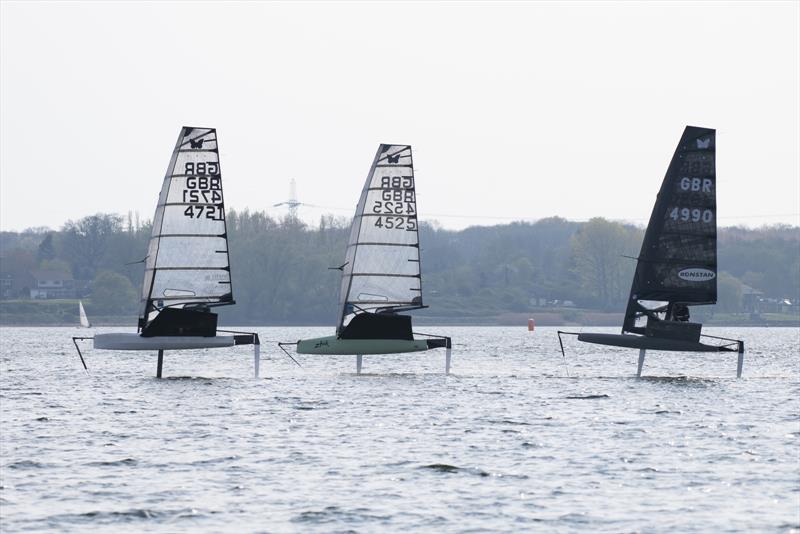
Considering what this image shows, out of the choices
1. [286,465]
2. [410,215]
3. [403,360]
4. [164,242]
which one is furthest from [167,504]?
[403,360]

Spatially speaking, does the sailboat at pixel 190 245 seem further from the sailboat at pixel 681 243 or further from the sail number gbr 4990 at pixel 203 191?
the sailboat at pixel 681 243

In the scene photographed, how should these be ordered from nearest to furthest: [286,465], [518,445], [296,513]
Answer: [296,513]
[286,465]
[518,445]

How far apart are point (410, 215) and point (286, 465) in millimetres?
24500

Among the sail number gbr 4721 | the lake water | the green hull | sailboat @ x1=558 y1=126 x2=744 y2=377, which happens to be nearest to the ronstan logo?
sailboat @ x1=558 y1=126 x2=744 y2=377

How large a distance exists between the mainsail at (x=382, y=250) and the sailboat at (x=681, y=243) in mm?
8279

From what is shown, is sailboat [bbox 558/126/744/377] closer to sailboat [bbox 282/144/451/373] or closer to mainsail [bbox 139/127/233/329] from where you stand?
sailboat [bbox 282/144/451/373]

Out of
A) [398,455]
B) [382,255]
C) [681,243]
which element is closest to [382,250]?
[382,255]

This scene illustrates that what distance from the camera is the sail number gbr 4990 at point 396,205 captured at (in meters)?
52.3

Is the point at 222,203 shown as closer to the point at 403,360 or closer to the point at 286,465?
the point at 286,465

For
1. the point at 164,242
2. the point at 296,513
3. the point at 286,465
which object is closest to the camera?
the point at 296,513

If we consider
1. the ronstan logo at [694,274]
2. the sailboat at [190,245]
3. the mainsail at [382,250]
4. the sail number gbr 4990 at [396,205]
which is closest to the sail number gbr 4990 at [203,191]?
the sailboat at [190,245]

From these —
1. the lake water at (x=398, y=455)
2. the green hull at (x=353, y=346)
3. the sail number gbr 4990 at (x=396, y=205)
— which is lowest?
the lake water at (x=398, y=455)

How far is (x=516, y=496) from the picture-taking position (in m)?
25.5

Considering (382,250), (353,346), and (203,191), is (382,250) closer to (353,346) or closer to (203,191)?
(353,346)
